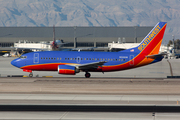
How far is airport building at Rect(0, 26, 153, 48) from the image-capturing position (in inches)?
6962

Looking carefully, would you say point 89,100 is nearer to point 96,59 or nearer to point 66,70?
point 66,70

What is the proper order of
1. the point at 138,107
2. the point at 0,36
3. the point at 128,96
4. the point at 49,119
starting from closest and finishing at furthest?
the point at 49,119 < the point at 138,107 < the point at 128,96 < the point at 0,36

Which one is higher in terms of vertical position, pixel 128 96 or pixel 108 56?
pixel 108 56

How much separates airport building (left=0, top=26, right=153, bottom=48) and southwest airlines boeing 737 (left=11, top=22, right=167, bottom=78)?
13355 cm

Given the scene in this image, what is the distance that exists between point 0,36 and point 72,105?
169 meters

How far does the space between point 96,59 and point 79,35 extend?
14112 cm

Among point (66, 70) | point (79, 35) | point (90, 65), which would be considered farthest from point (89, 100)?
point (79, 35)

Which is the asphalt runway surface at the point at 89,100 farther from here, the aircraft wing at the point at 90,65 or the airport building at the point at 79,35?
the airport building at the point at 79,35

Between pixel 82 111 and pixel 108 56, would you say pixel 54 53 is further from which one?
pixel 82 111

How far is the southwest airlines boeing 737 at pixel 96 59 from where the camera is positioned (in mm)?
40344

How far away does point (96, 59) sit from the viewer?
135ft

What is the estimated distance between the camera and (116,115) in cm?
1945

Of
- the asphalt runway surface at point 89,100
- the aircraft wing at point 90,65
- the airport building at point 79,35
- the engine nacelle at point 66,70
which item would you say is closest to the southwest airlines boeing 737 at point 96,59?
the aircraft wing at point 90,65

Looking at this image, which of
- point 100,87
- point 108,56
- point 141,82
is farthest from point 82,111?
point 108,56
